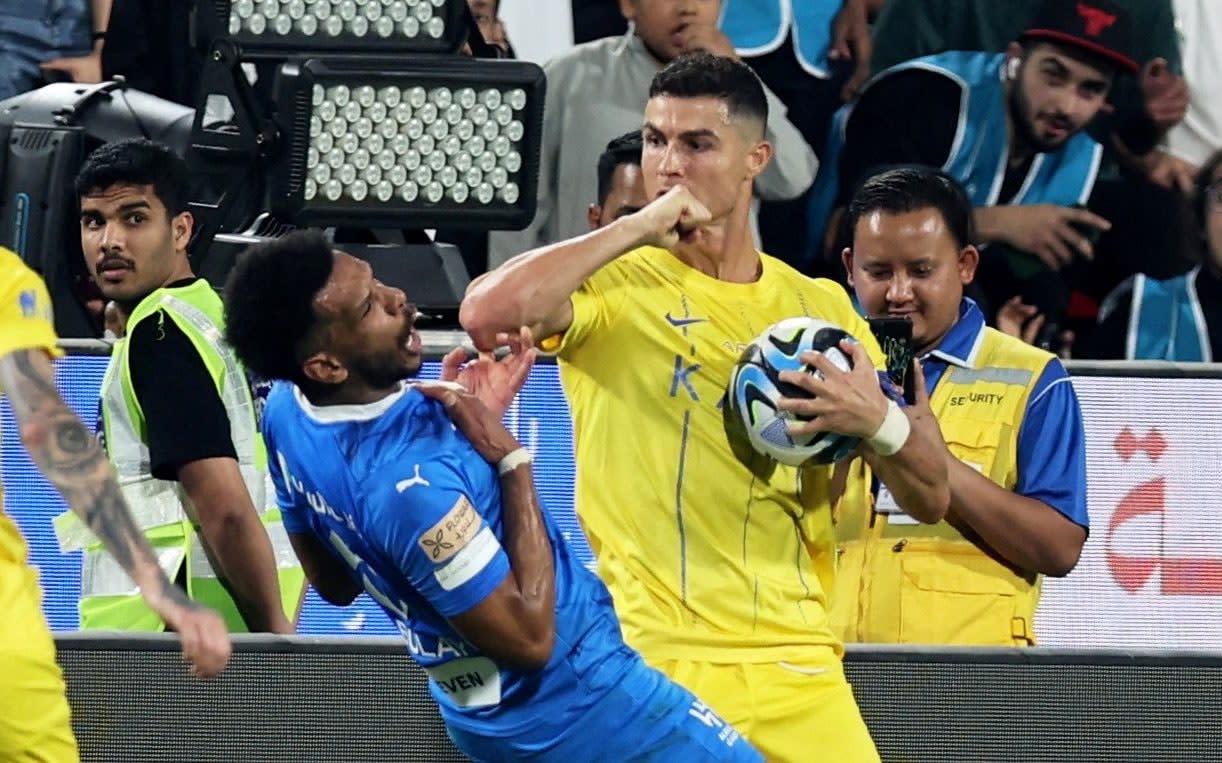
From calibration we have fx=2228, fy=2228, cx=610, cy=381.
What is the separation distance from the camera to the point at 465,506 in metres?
3.73

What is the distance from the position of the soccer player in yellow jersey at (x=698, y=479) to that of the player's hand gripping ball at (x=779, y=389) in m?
0.05

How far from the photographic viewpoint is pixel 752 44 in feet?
22.9

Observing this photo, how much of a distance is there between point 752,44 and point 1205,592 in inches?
93.0

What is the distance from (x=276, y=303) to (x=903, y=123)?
352 centimetres

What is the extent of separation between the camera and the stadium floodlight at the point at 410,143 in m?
5.90

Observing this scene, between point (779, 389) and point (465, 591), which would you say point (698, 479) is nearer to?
point (779, 389)

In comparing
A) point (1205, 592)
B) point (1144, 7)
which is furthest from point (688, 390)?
point (1144, 7)

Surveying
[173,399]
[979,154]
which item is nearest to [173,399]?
[173,399]

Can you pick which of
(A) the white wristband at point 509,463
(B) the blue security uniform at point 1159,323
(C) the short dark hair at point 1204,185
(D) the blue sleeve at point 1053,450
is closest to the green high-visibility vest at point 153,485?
(A) the white wristband at point 509,463

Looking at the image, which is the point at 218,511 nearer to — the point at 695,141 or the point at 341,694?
the point at 341,694

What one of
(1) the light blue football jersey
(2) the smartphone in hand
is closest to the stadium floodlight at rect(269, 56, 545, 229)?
(2) the smartphone in hand

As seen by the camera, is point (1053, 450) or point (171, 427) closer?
point (1053, 450)

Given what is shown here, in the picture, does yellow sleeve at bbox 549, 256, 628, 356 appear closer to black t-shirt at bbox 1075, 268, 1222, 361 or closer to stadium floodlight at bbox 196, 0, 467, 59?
stadium floodlight at bbox 196, 0, 467, 59

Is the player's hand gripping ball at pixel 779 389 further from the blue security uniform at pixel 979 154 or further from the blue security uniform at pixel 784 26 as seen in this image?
the blue security uniform at pixel 784 26
